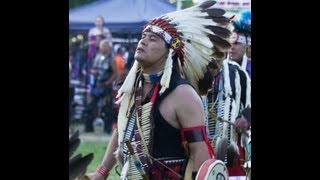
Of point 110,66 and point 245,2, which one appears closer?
point 245,2

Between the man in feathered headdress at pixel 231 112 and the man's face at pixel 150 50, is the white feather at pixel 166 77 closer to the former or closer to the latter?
the man's face at pixel 150 50

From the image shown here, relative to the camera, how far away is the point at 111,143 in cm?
469

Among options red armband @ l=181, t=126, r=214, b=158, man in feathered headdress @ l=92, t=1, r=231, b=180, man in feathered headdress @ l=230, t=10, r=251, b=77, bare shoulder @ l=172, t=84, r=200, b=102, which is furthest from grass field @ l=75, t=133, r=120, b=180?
man in feathered headdress @ l=230, t=10, r=251, b=77

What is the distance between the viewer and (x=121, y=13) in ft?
16.9

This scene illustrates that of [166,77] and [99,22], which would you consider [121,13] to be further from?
[166,77]

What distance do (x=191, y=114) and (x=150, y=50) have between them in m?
0.38

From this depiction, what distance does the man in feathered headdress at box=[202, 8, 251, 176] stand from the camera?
501cm

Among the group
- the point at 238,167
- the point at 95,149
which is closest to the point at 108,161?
the point at 95,149

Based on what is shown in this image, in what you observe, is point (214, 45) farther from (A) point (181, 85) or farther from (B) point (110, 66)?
(B) point (110, 66)

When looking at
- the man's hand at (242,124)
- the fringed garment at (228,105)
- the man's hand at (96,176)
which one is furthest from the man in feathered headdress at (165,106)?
the man's hand at (242,124)
